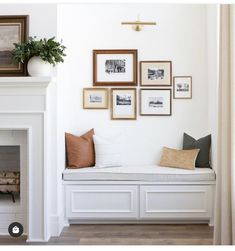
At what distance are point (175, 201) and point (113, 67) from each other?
5.90 feet

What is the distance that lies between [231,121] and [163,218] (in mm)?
1688

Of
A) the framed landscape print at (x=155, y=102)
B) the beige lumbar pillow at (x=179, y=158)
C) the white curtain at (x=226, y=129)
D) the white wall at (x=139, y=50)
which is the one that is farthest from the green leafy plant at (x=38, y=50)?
the beige lumbar pillow at (x=179, y=158)

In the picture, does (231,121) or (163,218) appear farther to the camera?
(163,218)

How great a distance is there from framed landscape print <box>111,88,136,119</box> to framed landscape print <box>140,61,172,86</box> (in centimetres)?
20

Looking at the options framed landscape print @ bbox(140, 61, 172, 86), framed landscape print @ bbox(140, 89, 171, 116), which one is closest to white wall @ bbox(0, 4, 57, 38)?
framed landscape print @ bbox(140, 61, 172, 86)

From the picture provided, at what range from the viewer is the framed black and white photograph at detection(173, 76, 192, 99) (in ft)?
15.4

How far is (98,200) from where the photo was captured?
4172mm

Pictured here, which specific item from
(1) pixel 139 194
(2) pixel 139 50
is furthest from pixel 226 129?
(2) pixel 139 50

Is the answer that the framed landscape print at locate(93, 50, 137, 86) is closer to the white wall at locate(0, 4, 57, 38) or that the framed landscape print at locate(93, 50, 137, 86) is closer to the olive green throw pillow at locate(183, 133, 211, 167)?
the white wall at locate(0, 4, 57, 38)

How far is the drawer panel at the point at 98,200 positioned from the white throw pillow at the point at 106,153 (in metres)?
0.35

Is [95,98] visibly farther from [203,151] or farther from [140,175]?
[203,151]

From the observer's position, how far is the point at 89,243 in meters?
3.61

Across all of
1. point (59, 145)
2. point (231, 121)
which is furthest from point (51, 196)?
point (231, 121)

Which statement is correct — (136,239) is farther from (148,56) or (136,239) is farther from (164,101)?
(148,56)
